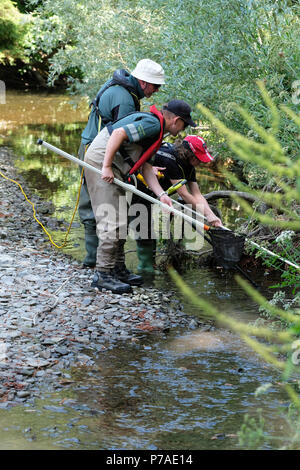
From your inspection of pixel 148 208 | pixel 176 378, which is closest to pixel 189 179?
pixel 148 208

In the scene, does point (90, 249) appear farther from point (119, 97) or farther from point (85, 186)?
point (119, 97)

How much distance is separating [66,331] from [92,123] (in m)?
2.45

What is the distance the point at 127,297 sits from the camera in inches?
251

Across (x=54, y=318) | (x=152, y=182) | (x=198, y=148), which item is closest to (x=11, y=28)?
(x=198, y=148)

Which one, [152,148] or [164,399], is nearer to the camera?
[164,399]

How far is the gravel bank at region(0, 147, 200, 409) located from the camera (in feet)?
15.2

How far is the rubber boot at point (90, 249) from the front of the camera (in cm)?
721

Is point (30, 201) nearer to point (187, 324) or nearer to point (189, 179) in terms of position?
point (189, 179)

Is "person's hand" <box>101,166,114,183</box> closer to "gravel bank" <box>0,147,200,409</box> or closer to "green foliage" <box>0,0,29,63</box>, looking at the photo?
"gravel bank" <box>0,147,200,409</box>

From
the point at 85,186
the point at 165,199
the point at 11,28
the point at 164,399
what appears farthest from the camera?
the point at 11,28

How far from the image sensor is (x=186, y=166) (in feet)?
22.7

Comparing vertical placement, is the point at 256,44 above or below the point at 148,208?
above

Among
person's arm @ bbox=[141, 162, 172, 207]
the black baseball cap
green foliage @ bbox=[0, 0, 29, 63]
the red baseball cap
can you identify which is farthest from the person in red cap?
green foliage @ bbox=[0, 0, 29, 63]

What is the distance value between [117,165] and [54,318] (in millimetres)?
1666
